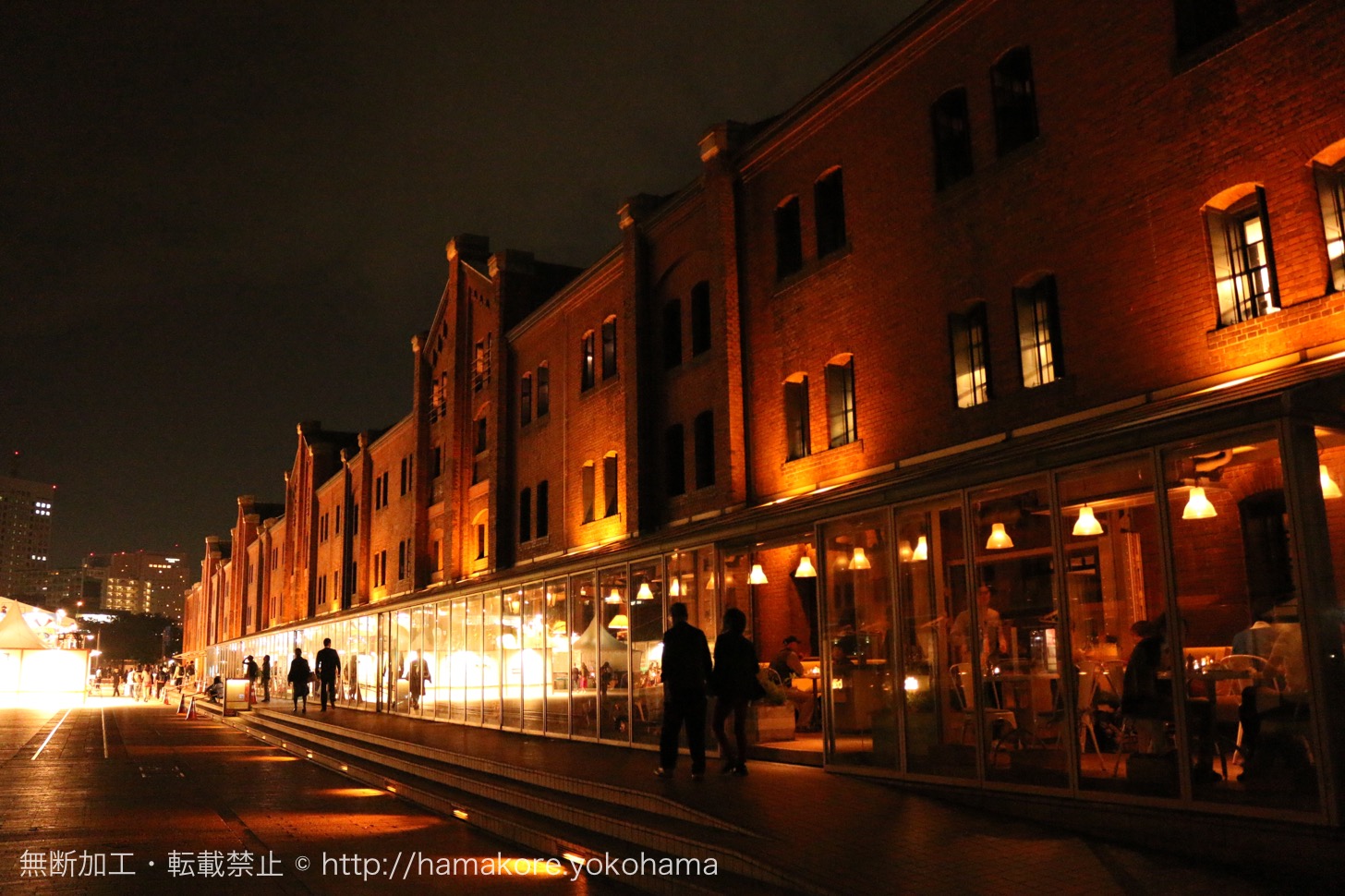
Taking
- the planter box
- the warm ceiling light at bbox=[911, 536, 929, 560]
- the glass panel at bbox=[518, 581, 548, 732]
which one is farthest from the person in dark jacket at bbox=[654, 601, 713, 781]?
the glass panel at bbox=[518, 581, 548, 732]

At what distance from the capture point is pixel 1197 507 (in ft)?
28.7

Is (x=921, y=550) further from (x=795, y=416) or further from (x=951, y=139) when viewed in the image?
(x=795, y=416)

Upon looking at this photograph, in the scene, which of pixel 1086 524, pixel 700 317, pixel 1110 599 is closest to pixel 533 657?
pixel 700 317

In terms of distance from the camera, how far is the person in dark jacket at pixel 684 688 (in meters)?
11.7

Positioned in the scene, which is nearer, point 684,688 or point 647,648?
point 684,688

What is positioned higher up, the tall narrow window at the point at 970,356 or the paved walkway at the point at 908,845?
the tall narrow window at the point at 970,356

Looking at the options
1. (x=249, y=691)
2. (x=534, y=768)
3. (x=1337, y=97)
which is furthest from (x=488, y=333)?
(x=1337, y=97)

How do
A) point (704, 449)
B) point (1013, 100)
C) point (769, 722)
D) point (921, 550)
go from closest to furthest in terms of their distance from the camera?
point (921, 550)
point (1013, 100)
point (769, 722)
point (704, 449)

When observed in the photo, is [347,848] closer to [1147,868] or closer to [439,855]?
[439,855]

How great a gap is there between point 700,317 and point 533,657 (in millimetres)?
7224

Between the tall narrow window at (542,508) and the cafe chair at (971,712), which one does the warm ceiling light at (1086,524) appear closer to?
the cafe chair at (971,712)

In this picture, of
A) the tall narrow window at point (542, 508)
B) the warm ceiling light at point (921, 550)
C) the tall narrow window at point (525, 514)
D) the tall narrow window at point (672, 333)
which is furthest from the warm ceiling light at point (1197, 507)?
the tall narrow window at point (525, 514)

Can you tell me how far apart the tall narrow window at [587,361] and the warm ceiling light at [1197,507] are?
1747cm

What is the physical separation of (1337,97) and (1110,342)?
3.20 meters
